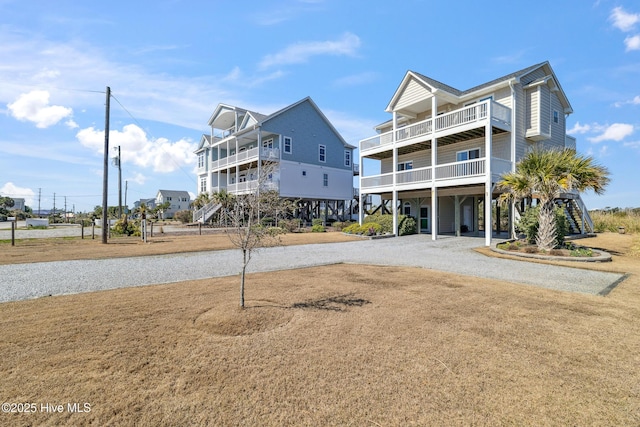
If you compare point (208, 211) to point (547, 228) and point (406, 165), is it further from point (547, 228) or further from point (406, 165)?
point (547, 228)

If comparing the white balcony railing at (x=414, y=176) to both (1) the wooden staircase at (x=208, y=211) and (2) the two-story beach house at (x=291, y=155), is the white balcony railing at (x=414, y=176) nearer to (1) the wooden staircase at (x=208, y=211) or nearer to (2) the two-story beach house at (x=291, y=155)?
(2) the two-story beach house at (x=291, y=155)

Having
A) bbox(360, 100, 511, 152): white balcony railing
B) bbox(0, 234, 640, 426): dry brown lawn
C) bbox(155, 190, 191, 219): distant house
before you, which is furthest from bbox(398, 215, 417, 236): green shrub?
bbox(155, 190, 191, 219): distant house

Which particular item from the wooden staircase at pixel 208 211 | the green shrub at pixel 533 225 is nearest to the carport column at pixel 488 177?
the green shrub at pixel 533 225

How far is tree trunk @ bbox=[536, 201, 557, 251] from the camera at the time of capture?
12.3m

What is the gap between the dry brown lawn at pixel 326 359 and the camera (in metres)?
2.82

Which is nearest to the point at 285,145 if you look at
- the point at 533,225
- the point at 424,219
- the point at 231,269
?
the point at 424,219

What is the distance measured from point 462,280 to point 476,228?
625 inches

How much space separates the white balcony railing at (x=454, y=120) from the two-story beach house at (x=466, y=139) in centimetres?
5

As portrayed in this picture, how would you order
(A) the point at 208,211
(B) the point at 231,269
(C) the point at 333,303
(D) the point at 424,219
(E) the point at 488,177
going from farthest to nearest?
(A) the point at 208,211 < (D) the point at 424,219 < (E) the point at 488,177 < (B) the point at 231,269 < (C) the point at 333,303

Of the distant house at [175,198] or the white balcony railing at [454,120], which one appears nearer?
the white balcony railing at [454,120]

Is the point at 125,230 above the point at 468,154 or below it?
below

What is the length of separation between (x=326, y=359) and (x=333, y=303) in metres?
2.30

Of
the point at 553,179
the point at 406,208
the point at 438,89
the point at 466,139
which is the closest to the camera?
the point at 553,179

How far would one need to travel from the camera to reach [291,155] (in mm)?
30859
